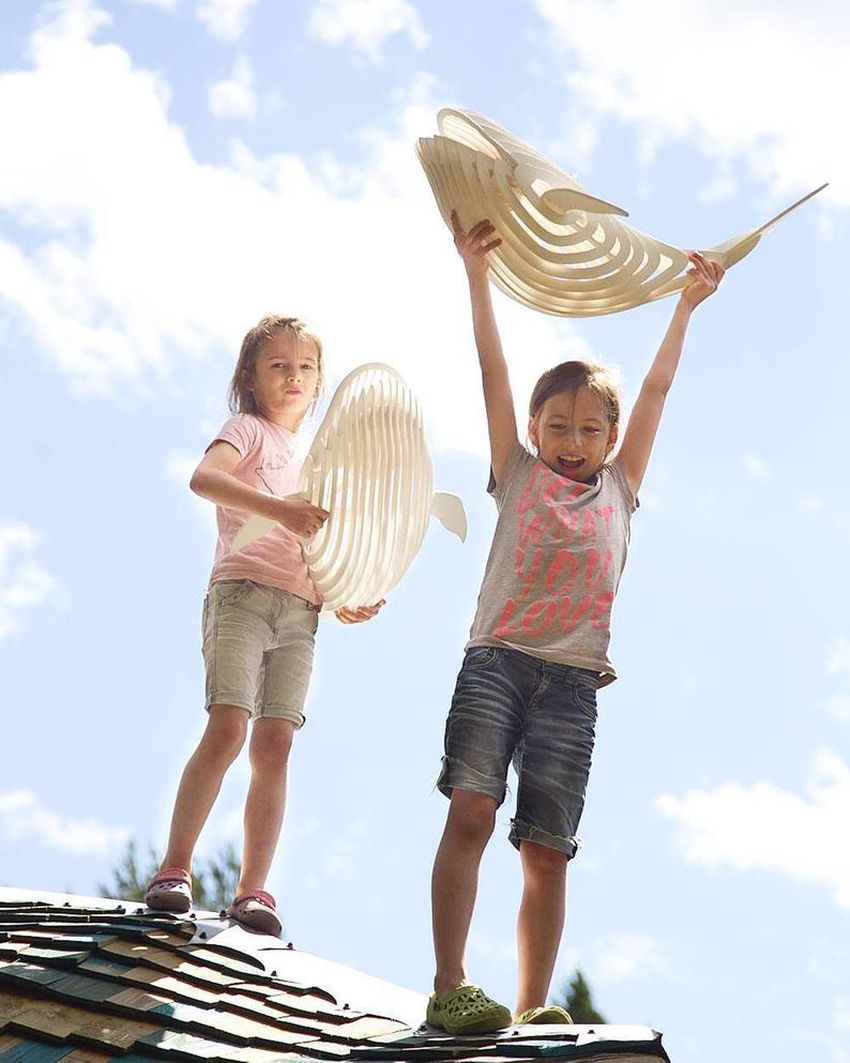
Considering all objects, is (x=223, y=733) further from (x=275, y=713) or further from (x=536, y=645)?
(x=536, y=645)

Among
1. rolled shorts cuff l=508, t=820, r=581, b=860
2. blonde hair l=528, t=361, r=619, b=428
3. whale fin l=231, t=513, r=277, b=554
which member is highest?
blonde hair l=528, t=361, r=619, b=428

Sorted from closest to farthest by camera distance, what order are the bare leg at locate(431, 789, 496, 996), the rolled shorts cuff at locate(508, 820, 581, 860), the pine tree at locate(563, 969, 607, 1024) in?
the bare leg at locate(431, 789, 496, 996), the rolled shorts cuff at locate(508, 820, 581, 860), the pine tree at locate(563, 969, 607, 1024)

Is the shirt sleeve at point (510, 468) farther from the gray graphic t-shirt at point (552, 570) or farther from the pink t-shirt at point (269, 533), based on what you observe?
the pink t-shirt at point (269, 533)

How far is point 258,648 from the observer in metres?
5.06

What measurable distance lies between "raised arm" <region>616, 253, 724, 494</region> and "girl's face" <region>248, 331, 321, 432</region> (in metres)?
1.28

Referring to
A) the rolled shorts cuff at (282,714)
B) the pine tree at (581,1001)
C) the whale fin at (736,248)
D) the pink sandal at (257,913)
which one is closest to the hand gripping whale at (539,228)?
the whale fin at (736,248)

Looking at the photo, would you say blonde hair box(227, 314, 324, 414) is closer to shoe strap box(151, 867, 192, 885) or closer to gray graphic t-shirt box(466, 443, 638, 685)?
gray graphic t-shirt box(466, 443, 638, 685)

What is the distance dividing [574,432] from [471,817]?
1.25 metres

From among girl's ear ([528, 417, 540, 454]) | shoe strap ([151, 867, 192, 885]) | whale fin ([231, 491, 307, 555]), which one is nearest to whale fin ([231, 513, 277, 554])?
whale fin ([231, 491, 307, 555])

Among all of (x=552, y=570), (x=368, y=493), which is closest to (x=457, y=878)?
(x=552, y=570)

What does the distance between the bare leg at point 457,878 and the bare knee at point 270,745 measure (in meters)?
1.07

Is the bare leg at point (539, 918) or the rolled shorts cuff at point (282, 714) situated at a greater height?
the rolled shorts cuff at point (282, 714)

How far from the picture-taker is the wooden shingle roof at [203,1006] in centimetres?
358

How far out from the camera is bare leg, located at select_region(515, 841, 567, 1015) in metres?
4.16
